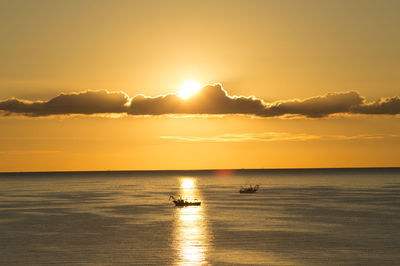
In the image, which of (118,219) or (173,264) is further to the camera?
(118,219)

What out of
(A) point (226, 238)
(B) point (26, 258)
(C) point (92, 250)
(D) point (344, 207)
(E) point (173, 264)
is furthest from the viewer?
(D) point (344, 207)

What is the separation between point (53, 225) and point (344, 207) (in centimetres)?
7892

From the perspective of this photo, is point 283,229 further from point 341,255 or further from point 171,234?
point 341,255

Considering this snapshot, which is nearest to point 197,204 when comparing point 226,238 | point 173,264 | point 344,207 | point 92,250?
point 344,207

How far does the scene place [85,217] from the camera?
129m

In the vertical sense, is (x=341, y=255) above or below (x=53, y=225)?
below

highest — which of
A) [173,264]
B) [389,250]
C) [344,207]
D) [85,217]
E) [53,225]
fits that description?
[344,207]

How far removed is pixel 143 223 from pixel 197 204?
48.4 metres

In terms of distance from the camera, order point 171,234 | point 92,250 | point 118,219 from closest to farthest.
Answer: point 92,250
point 171,234
point 118,219

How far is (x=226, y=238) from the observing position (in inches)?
3521

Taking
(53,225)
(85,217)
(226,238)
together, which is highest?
(85,217)

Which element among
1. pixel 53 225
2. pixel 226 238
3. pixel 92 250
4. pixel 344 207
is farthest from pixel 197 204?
pixel 92 250

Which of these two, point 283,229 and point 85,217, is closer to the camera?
point 283,229

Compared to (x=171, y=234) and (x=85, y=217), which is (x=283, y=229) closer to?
(x=171, y=234)
